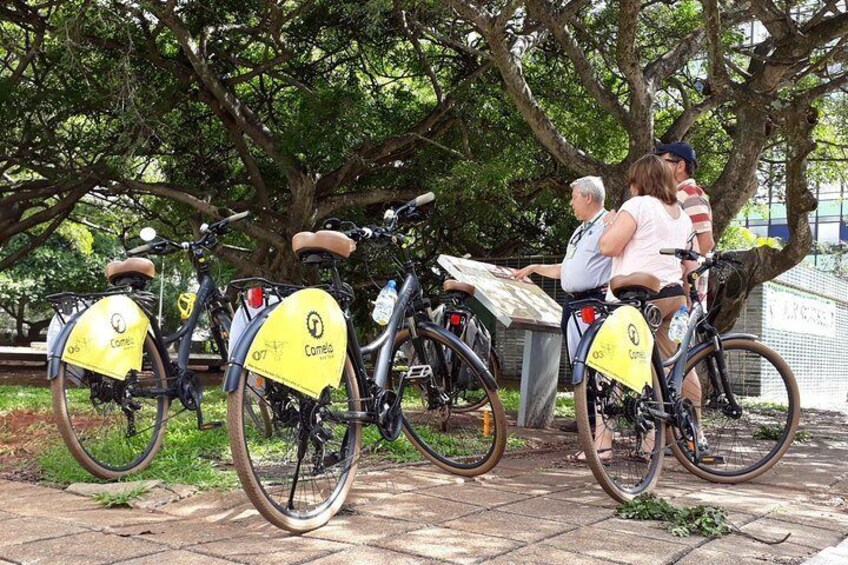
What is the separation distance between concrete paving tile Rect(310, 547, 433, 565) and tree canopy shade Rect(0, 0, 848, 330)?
6412 mm

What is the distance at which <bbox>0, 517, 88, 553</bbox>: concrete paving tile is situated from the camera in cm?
315

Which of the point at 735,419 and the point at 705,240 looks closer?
the point at 735,419

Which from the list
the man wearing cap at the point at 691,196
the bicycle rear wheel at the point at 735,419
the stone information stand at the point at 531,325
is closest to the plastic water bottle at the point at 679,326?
the bicycle rear wheel at the point at 735,419

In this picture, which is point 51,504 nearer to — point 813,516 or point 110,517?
point 110,517

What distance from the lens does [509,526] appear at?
362cm

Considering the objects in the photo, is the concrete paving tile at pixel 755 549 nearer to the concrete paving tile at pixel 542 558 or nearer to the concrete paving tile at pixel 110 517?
the concrete paving tile at pixel 542 558

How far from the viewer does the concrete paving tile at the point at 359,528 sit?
3328 mm

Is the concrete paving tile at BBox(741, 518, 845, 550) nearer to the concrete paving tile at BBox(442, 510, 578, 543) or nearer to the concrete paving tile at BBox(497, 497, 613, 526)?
the concrete paving tile at BBox(497, 497, 613, 526)

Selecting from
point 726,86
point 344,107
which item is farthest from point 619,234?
point 344,107

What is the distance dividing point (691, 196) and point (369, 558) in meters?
3.71

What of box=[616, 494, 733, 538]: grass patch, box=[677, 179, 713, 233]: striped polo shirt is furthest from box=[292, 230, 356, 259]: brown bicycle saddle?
box=[677, 179, 713, 233]: striped polo shirt

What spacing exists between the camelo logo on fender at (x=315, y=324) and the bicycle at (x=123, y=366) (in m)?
1.31

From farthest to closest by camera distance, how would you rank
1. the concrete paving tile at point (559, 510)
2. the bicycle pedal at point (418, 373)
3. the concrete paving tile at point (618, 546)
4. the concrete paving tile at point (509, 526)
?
1. the bicycle pedal at point (418, 373)
2. the concrete paving tile at point (559, 510)
3. the concrete paving tile at point (509, 526)
4. the concrete paving tile at point (618, 546)

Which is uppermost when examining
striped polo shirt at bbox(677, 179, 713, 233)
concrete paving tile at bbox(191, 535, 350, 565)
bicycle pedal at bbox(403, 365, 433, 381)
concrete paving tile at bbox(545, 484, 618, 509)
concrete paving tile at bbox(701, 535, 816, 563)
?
striped polo shirt at bbox(677, 179, 713, 233)
